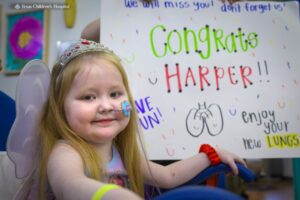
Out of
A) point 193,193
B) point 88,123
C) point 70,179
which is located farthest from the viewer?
point 88,123

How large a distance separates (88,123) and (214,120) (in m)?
0.44

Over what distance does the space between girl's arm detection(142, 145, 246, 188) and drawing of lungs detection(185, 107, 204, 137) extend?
16 cm

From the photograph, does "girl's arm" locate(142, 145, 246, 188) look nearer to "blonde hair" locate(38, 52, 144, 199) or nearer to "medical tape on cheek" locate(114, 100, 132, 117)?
"blonde hair" locate(38, 52, 144, 199)

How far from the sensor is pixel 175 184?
2.51ft

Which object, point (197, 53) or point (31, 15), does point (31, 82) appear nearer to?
point (197, 53)

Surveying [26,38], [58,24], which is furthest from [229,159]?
[58,24]

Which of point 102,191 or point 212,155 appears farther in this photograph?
point 212,155

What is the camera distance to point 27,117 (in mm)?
659

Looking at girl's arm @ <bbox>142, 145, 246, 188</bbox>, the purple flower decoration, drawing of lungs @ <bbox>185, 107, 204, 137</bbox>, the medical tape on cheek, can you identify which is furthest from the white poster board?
the purple flower decoration

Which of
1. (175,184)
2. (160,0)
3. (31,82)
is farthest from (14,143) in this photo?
(160,0)

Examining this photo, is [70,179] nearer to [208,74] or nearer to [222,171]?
[222,171]

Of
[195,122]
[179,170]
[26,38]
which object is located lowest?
[179,170]

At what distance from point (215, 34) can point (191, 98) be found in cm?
22

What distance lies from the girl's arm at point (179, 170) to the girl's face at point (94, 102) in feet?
0.57
